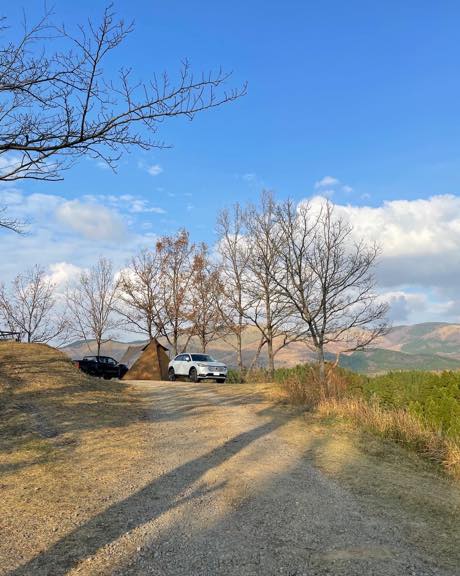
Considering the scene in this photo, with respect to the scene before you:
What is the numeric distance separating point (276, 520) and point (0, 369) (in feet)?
41.5

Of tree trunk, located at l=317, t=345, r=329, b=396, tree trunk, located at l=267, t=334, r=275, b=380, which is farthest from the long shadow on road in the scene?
tree trunk, located at l=267, t=334, r=275, b=380

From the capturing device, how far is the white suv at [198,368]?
84.6ft

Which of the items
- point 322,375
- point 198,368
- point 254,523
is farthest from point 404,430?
point 198,368

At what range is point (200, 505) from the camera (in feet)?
18.3

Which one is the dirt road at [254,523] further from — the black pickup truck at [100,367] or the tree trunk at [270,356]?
the black pickup truck at [100,367]

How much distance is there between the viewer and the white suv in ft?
84.6

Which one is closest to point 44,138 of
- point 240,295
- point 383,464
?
point 383,464

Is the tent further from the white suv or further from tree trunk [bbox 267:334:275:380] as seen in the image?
tree trunk [bbox 267:334:275:380]

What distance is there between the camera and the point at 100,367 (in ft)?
113

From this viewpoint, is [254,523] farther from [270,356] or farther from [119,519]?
[270,356]

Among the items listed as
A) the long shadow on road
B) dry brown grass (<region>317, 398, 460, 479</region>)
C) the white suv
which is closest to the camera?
the long shadow on road

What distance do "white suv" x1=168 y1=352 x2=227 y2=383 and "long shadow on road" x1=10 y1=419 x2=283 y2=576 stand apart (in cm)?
1782

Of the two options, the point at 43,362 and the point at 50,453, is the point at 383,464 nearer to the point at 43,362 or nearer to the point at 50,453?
the point at 50,453

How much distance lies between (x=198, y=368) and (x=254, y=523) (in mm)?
21135
